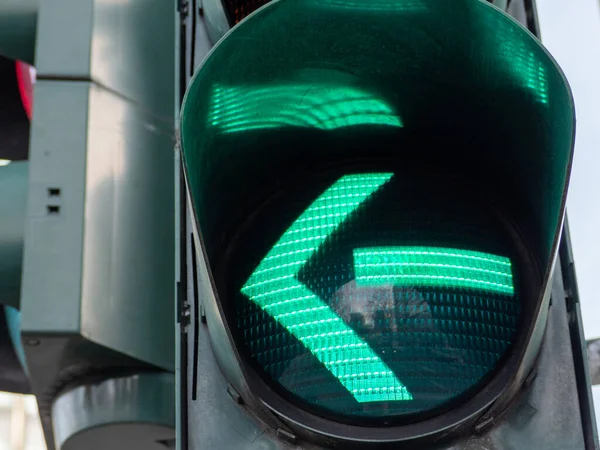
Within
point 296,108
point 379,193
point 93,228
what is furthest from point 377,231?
point 93,228

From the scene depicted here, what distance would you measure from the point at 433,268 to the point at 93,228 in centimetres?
69

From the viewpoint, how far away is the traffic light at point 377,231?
96.0 inches

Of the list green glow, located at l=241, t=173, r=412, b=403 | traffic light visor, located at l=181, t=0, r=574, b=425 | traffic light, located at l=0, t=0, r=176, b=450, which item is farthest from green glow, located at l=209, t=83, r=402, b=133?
traffic light, located at l=0, t=0, r=176, b=450

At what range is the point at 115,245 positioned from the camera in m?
2.87

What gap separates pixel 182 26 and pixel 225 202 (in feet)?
1.55

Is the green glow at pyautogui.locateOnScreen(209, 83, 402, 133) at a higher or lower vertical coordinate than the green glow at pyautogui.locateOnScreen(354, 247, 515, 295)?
higher

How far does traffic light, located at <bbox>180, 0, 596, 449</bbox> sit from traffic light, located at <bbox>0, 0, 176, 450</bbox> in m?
0.21

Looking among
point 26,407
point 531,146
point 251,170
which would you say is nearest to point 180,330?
point 251,170

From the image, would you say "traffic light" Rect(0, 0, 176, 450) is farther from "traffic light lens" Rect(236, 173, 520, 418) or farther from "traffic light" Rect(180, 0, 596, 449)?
"traffic light lens" Rect(236, 173, 520, 418)

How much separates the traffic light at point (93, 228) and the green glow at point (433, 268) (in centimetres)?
51

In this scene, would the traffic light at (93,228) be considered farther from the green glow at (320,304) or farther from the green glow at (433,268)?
the green glow at (433,268)

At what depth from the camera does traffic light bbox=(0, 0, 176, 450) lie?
9.11 feet

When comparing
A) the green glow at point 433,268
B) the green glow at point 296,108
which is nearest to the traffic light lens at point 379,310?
the green glow at point 433,268

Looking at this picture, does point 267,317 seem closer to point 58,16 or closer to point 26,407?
point 58,16
